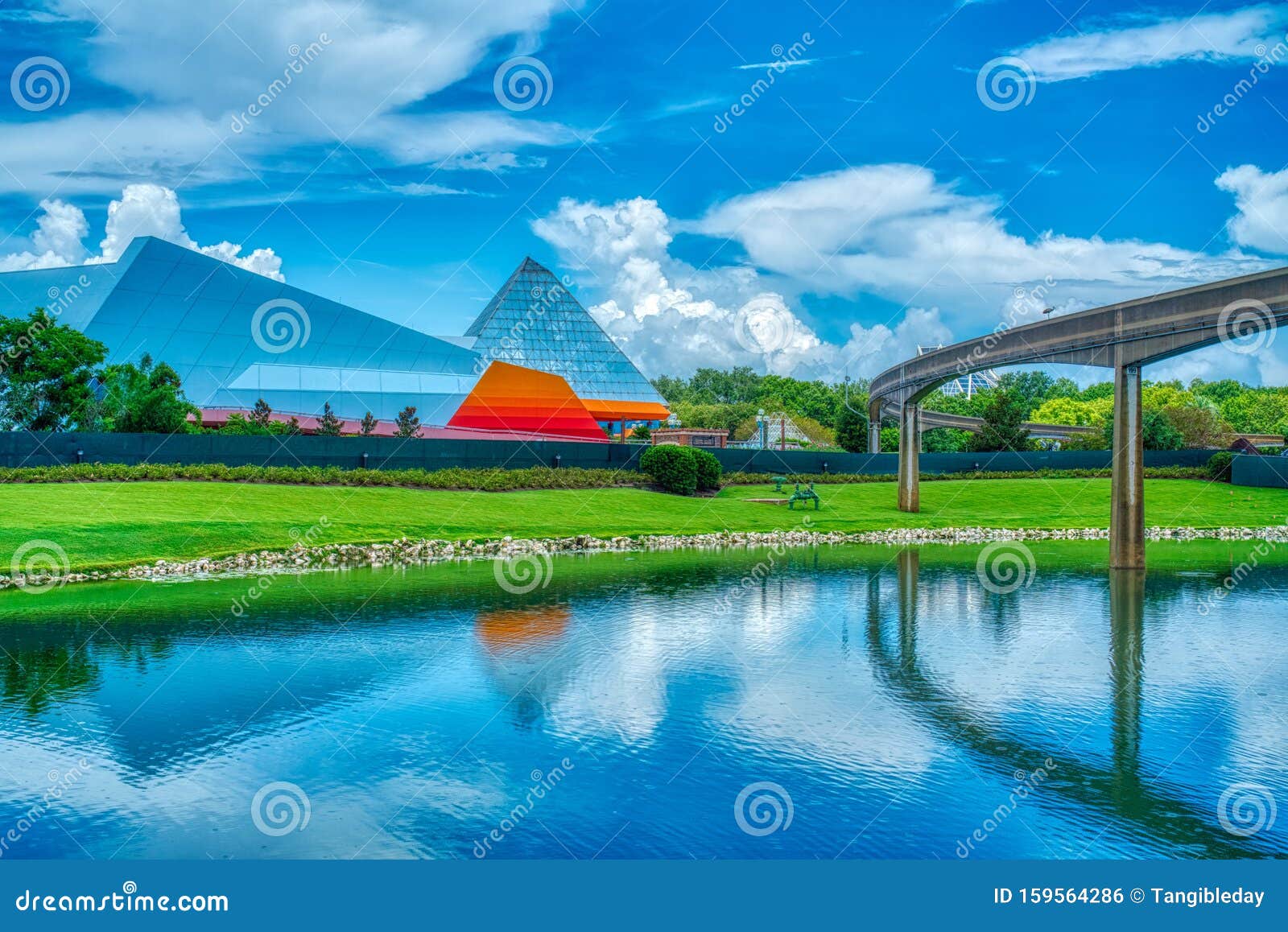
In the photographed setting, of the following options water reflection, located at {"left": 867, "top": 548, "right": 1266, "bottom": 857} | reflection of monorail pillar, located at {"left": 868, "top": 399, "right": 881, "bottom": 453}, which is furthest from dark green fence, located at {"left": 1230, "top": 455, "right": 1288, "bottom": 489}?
water reflection, located at {"left": 867, "top": 548, "right": 1266, "bottom": 857}

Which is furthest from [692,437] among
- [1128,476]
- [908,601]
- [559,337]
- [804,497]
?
[908,601]

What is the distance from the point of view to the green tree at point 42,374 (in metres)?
38.4

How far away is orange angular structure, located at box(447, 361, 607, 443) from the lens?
58.8m

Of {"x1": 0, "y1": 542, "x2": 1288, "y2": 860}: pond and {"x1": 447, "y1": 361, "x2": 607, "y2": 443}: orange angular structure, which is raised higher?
{"x1": 447, "y1": 361, "x2": 607, "y2": 443}: orange angular structure

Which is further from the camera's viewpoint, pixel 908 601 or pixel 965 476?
pixel 965 476

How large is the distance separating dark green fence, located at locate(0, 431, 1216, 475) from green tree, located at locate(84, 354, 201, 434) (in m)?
2.15

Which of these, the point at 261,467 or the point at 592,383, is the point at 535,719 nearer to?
the point at 261,467

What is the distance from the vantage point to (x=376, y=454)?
36.5 metres

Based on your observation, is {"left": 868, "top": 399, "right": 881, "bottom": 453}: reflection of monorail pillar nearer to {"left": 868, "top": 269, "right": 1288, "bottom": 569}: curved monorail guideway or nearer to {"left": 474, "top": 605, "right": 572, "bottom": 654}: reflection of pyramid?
{"left": 868, "top": 269, "right": 1288, "bottom": 569}: curved monorail guideway

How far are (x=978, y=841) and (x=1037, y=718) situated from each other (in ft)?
11.2

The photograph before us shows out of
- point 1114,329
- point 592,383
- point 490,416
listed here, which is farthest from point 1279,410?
point 1114,329

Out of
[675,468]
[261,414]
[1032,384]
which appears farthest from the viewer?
[1032,384]

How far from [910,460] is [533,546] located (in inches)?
661

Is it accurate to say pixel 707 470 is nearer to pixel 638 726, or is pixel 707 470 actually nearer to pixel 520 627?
pixel 520 627
